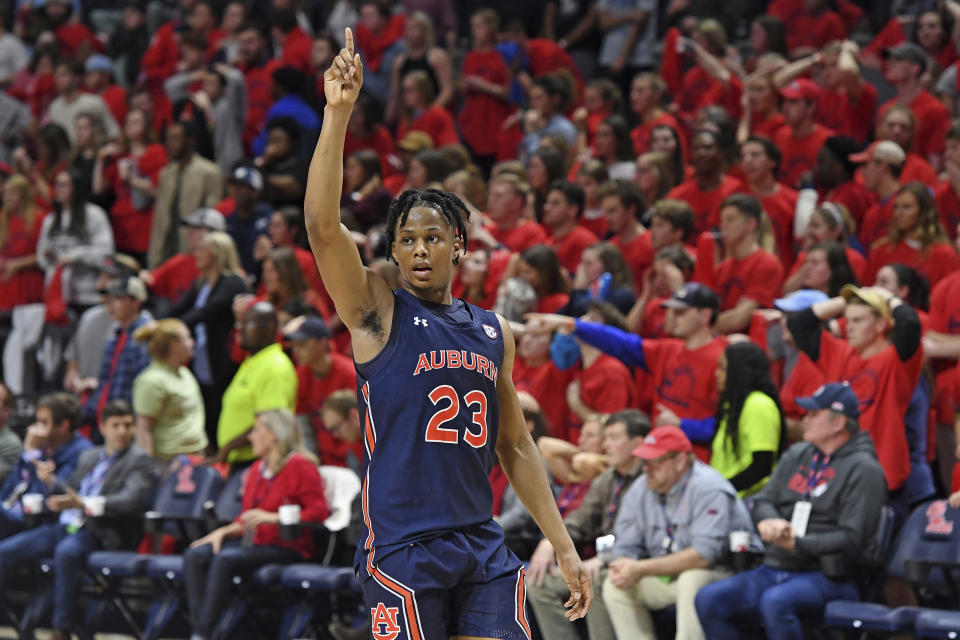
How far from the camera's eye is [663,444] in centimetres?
695

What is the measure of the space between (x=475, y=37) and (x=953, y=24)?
415 centimetres

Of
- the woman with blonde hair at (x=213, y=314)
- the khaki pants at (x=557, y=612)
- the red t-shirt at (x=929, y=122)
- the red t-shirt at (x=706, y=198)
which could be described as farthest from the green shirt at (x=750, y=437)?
the woman with blonde hair at (x=213, y=314)

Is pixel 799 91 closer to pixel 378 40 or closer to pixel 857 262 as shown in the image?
pixel 857 262

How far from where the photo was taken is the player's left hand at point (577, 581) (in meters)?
4.40

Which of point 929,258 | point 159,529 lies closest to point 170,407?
point 159,529

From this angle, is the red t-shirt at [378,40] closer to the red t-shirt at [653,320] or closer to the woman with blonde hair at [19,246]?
the woman with blonde hair at [19,246]

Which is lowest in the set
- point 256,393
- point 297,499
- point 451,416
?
point 297,499

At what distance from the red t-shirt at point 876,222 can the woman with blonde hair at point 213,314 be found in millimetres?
4275

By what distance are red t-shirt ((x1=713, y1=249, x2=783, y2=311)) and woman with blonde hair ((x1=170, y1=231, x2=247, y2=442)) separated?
3.53 metres

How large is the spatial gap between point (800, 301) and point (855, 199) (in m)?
1.93

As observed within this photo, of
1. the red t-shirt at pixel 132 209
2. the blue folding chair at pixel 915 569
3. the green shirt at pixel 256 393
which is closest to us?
the blue folding chair at pixel 915 569

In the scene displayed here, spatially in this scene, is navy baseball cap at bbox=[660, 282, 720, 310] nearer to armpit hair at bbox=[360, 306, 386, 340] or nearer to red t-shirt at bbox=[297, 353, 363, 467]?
red t-shirt at bbox=[297, 353, 363, 467]

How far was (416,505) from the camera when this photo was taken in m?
4.07

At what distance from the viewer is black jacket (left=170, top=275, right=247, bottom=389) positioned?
10.2 m
